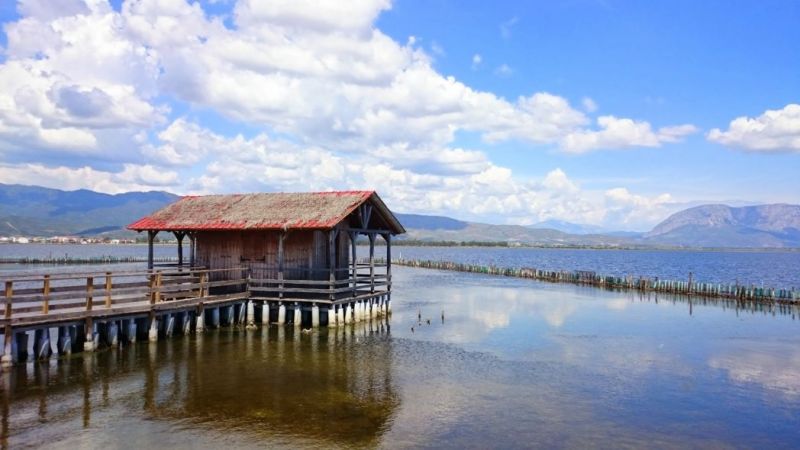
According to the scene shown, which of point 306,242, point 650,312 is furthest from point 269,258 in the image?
point 650,312

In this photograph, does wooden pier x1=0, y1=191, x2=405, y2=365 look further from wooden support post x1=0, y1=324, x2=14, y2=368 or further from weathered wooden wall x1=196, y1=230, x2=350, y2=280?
wooden support post x1=0, y1=324, x2=14, y2=368

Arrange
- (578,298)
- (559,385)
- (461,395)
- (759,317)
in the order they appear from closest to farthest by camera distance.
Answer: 1. (461,395)
2. (559,385)
3. (759,317)
4. (578,298)

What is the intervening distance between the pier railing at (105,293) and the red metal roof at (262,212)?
274 centimetres

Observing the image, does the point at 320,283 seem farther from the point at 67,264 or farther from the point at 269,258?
the point at 67,264

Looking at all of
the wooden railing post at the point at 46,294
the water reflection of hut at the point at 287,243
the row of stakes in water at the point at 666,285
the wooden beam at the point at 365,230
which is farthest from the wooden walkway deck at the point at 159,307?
the row of stakes in water at the point at 666,285

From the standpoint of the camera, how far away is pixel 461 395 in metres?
17.2

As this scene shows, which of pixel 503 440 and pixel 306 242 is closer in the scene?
pixel 503 440

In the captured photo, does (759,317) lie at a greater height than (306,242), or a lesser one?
lesser

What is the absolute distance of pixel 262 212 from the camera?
30.0 m

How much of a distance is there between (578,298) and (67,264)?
75.1m

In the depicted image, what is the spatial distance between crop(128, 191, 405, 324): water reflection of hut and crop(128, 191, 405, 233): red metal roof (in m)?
0.05

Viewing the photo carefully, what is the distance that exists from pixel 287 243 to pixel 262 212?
6.81 feet

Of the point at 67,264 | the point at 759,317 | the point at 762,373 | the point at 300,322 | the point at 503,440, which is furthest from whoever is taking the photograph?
the point at 67,264

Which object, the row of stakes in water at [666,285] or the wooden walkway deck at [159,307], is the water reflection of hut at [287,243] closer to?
the wooden walkway deck at [159,307]
